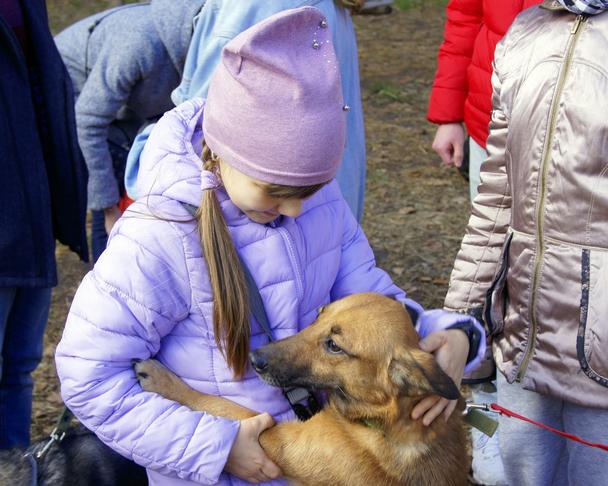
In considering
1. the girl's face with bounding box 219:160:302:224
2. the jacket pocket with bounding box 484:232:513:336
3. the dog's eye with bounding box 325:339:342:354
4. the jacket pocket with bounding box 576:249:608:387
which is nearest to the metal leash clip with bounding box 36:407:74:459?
the dog's eye with bounding box 325:339:342:354

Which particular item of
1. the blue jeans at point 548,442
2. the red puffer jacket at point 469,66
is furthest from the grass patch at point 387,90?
the blue jeans at point 548,442

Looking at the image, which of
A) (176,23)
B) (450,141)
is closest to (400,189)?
(450,141)

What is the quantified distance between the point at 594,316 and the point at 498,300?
45 centimetres

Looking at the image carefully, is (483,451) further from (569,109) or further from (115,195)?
(115,195)

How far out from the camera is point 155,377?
8.23 feet

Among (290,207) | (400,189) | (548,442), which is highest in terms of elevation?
(290,207)

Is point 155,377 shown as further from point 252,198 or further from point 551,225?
point 551,225

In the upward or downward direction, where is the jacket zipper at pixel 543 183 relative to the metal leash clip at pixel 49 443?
upward

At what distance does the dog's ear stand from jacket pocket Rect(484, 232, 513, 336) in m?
0.71

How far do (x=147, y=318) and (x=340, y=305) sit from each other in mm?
721

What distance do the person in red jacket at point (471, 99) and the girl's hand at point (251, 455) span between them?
2034 mm

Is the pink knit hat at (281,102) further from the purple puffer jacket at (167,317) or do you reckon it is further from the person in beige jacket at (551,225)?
the person in beige jacket at (551,225)

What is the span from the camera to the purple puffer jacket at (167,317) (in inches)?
91.0

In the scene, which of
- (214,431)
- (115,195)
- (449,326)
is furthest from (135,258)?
(115,195)
